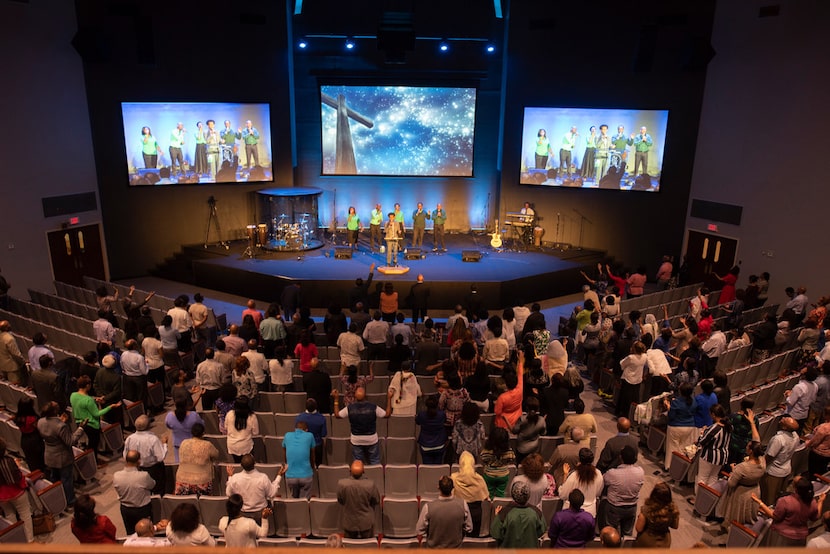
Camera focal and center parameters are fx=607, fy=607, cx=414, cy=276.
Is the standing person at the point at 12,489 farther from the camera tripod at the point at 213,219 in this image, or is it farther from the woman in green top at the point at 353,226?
the camera tripod at the point at 213,219

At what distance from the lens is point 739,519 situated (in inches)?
235

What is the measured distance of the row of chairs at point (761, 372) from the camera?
905cm

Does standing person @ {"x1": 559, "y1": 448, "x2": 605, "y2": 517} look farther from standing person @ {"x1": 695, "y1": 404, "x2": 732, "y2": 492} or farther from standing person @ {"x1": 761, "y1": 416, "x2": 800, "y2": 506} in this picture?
standing person @ {"x1": 761, "y1": 416, "x2": 800, "y2": 506}

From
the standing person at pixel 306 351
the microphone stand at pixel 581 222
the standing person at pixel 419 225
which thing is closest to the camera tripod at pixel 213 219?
the standing person at pixel 419 225

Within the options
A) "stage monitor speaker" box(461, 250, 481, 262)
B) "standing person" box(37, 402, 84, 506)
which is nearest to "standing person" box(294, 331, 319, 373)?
"standing person" box(37, 402, 84, 506)

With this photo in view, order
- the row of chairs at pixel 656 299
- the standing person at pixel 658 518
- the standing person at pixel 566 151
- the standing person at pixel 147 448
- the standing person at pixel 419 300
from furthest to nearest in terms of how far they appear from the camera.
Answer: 1. the standing person at pixel 566 151
2. the standing person at pixel 419 300
3. the row of chairs at pixel 656 299
4. the standing person at pixel 147 448
5. the standing person at pixel 658 518

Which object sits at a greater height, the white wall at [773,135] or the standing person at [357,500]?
the white wall at [773,135]

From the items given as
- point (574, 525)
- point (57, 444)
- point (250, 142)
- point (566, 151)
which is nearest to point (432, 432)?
point (574, 525)

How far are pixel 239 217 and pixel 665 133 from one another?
12.3 m

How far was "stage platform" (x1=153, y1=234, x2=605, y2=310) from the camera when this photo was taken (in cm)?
1410

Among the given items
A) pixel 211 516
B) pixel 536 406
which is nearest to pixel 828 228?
pixel 536 406

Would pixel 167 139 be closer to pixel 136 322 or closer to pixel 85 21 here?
pixel 85 21

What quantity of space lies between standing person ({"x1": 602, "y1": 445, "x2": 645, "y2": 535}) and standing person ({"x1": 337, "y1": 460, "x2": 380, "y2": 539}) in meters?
2.14

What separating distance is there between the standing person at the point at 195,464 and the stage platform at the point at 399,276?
8.28 m
